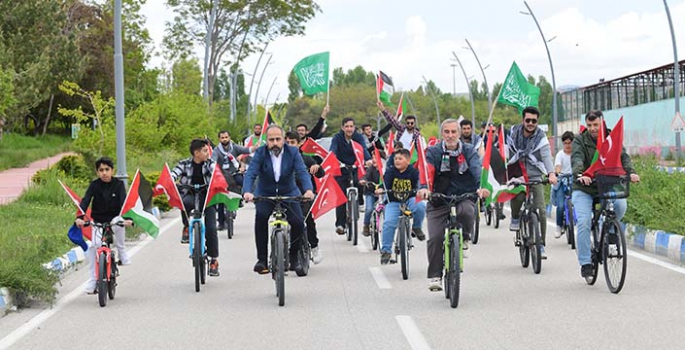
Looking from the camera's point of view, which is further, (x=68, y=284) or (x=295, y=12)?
(x=295, y=12)

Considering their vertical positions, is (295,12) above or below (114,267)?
above

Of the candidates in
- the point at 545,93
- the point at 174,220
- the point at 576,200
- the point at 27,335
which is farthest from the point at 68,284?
the point at 545,93

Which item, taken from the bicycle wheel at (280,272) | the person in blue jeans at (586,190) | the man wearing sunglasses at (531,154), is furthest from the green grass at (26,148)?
the person in blue jeans at (586,190)

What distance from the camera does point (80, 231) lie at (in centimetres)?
1091

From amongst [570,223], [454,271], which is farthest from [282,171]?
[570,223]

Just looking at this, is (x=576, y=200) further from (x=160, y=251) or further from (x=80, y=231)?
(x=160, y=251)

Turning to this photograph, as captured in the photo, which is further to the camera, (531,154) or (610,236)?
(531,154)

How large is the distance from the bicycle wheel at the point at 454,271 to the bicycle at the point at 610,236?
63.8 inches

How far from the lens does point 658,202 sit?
16125 mm

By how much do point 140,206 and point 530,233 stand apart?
4.22 meters

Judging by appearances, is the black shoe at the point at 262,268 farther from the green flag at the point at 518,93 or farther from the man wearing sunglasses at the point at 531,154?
the green flag at the point at 518,93

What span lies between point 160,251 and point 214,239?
13.5ft

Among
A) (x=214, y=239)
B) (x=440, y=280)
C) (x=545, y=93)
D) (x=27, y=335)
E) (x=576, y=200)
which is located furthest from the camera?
(x=545, y=93)

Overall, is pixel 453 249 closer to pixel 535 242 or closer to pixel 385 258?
pixel 535 242
